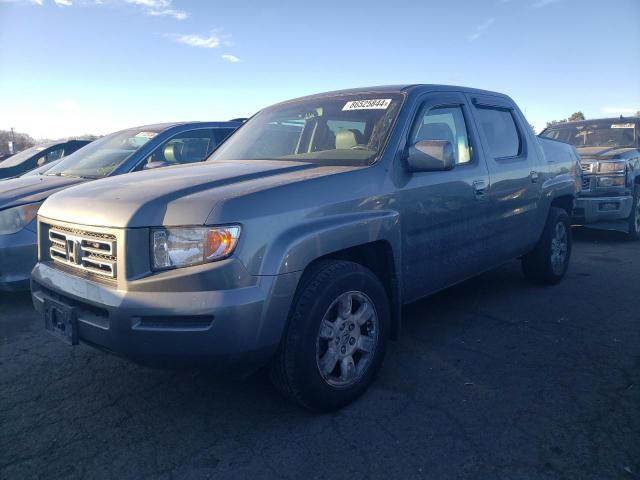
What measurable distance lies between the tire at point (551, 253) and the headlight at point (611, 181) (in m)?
2.67

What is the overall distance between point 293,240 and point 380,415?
1096 mm

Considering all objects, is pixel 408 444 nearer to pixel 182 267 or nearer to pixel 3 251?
pixel 182 267

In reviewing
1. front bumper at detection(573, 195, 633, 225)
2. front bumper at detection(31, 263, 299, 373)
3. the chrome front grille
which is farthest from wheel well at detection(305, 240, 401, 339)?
front bumper at detection(573, 195, 633, 225)

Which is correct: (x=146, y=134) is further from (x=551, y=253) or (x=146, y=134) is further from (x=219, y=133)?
(x=551, y=253)

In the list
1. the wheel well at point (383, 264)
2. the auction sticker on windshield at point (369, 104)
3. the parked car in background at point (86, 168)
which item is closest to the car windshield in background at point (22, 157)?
the parked car in background at point (86, 168)

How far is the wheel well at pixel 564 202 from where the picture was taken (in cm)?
536

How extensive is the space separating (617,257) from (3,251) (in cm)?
686

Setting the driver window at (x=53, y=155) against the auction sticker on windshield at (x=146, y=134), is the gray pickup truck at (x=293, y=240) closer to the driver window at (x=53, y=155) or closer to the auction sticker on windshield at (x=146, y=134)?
the auction sticker on windshield at (x=146, y=134)

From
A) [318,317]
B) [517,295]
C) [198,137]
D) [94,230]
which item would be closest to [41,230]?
[94,230]

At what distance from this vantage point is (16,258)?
4426mm

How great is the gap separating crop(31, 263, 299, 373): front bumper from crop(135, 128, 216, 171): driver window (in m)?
3.15

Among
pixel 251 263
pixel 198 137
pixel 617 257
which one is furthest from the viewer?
pixel 617 257

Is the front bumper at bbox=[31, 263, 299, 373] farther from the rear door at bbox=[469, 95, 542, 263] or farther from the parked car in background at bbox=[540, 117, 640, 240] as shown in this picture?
the parked car in background at bbox=[540, 117, 640, 240]

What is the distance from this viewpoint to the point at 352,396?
2.95 metres
